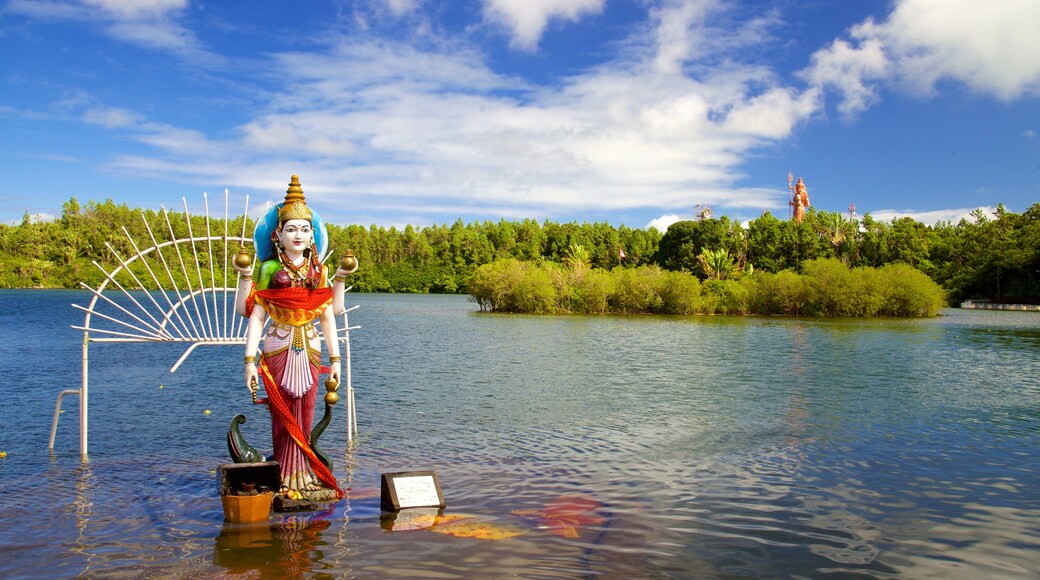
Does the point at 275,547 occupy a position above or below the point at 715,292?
below

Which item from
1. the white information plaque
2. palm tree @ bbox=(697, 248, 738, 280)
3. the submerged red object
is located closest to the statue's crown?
the white information plaque

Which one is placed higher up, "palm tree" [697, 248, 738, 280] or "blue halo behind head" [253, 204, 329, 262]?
"palm tree" [697, 248, 738, 280]

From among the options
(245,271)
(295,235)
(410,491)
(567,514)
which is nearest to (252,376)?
(245,271)

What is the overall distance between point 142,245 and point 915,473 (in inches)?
5412

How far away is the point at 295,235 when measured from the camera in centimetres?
848

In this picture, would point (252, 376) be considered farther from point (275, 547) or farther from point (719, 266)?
point (719, 266)

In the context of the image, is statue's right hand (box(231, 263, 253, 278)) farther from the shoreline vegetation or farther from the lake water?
the shoreline vegetation

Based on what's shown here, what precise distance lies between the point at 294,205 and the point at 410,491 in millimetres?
3739

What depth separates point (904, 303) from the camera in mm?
70375

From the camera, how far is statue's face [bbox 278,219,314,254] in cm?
849

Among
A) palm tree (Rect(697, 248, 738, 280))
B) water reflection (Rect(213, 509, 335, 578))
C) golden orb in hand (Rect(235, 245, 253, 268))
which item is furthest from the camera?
palm tree (Rect(697, 248, 738, 280))

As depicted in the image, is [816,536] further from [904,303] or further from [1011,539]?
[904,303]

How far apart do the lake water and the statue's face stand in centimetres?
321

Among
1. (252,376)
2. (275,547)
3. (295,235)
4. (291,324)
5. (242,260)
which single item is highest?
(295,235)
